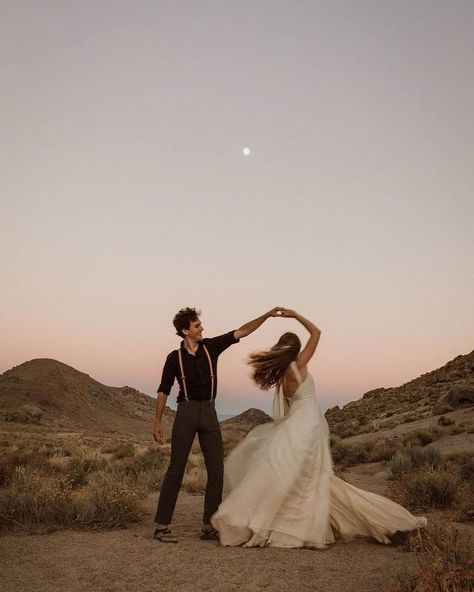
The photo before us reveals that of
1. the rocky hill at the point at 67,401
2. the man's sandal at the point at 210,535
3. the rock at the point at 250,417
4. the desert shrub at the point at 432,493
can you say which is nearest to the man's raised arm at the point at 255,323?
the man's sandal at the point at 210,535

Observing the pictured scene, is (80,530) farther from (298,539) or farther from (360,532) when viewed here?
(360,532)

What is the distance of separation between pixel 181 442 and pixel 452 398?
72.9 feet

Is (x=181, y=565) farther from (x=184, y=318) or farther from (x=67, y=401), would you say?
(x=67, y=401)

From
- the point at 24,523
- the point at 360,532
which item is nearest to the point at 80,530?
the point at 24,523

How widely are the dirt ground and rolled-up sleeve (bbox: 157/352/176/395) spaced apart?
5.33 feet

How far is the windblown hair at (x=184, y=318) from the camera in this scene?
596cm

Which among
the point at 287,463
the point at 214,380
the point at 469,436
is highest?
the point at 214,380

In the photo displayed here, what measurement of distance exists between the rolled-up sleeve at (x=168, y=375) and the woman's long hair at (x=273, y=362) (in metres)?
0.91

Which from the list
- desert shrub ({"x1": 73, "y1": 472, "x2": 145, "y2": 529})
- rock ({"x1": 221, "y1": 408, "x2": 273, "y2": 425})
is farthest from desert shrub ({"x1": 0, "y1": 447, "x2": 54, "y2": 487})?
rock ({"x1": 221, "y1": 408, "x2": 273, "y2": 425})

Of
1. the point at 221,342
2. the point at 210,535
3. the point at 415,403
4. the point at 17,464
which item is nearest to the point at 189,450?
the point at 210,535

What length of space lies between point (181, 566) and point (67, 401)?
59845 millimetres

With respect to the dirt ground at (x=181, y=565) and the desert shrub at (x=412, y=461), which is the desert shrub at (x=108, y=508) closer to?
the dirt ground at (x=181, y=565)

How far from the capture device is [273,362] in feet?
18.5

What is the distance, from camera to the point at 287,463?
5.27 m
